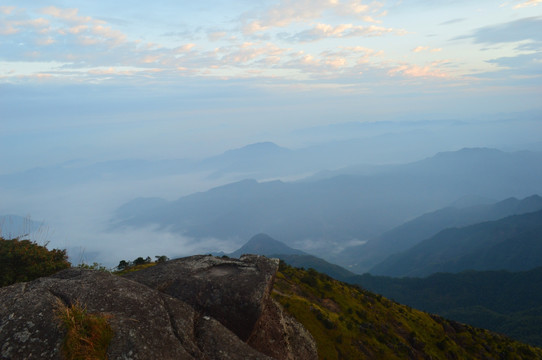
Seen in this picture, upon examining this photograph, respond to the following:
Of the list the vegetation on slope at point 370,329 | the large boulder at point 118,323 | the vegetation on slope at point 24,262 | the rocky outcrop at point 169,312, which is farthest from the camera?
the vegetation on slope at point 370,329

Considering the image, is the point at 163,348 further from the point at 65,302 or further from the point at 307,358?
the point at 307,358

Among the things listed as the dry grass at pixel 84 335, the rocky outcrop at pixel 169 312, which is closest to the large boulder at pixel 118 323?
the rocky outcrop at pixel 169 312

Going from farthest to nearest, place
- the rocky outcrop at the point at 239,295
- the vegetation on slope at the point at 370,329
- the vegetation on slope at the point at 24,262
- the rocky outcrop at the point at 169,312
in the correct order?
the vegetation on slope at the point at 370,329, the vegetation on slope at the point at 24,262, the rocky outcrop at the point at 239,295, the rocky outcrop at the point at 169,312

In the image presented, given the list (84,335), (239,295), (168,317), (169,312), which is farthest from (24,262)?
(84,335)

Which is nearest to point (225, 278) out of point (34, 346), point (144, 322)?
point (144, 322)

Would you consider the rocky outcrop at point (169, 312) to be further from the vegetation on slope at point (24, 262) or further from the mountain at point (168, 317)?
the vegetation on slope at point (24, 262)

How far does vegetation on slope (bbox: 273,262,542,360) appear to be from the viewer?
32031 mm

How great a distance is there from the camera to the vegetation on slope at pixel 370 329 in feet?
105

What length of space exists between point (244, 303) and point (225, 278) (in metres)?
2.12

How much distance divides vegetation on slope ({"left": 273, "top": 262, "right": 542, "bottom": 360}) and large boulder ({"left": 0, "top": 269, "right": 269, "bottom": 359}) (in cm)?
1815

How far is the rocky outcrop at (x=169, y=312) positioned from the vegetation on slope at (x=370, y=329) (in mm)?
10287

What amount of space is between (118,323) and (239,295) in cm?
720

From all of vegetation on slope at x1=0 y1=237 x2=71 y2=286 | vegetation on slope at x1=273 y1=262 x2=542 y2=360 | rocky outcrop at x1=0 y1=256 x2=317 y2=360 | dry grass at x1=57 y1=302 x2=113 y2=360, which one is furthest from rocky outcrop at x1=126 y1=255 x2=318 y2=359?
vegetation on slope at x1=0 y1=237 x2=71 y2=286

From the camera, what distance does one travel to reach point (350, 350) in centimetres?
3159
